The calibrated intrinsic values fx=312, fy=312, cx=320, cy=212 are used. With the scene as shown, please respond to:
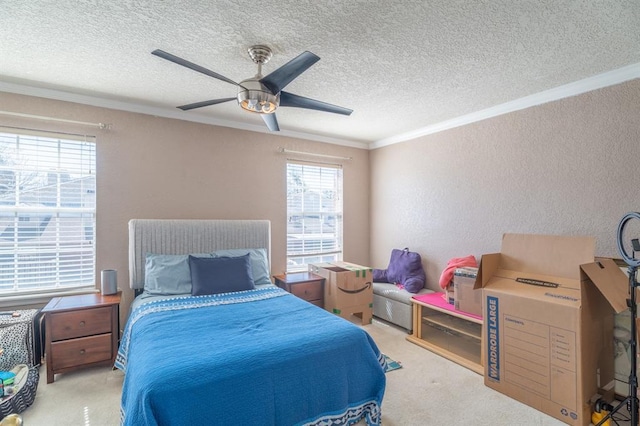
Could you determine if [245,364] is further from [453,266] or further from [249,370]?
[453,266]

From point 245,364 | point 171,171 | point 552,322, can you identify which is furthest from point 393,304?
point 171,171

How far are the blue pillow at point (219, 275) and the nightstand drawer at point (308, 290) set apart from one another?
0.72 metres

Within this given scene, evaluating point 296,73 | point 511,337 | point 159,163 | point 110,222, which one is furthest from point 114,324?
point 511,337

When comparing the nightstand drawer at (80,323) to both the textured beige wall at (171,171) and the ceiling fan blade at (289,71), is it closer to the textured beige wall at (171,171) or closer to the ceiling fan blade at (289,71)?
the textured beige wall at (171,171)

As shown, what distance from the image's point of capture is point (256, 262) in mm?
3566

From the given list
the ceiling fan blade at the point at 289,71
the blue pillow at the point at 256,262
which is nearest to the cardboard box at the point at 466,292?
the blue pillow at the point at 256,262

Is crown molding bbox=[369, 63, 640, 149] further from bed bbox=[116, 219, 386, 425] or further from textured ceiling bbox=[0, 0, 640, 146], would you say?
bed bbox=[116, 219, 386, 425]

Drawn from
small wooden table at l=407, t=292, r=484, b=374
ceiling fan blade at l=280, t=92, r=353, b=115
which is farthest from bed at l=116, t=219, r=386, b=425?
ceiling fan blade at l=280, t=92, r=353, b=115

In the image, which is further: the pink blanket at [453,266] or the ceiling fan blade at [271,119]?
the pink blanket at [453,266]

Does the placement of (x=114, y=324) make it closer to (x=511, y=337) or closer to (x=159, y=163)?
(x=159, y=163)

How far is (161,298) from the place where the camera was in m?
2.87

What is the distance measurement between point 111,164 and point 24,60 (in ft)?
3.64

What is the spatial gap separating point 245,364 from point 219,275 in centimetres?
155

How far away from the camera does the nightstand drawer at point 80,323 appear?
2.63 metres
